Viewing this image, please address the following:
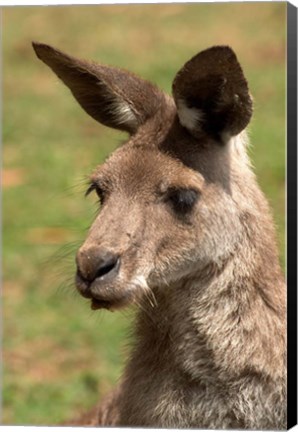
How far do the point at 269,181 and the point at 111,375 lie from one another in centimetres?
230

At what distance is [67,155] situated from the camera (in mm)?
10031

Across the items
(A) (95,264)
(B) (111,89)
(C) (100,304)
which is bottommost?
(C) (100,304)

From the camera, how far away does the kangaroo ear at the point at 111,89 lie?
14.8 ft

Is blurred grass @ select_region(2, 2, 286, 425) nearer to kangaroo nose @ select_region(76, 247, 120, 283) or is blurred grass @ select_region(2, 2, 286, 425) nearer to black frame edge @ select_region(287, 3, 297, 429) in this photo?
black frame edge @ select_region(287, 3, 297, 429)

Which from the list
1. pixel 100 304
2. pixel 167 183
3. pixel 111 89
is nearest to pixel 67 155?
pixel 111 89

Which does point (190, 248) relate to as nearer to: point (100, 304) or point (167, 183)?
point (167, 183)

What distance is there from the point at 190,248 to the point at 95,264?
40cm

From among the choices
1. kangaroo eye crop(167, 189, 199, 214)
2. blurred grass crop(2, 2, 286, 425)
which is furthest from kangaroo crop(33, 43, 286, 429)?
blurred grass crop(2, 2, 286, 425)

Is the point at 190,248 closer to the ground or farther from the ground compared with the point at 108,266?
farther from the ground

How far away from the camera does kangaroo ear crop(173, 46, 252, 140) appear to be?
162 inches

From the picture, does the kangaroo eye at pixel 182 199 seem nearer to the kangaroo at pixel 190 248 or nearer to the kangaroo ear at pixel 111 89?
the kangaroo at pixel 190 248

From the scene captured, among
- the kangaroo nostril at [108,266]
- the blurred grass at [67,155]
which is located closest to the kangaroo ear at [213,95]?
the kangaroo nostril at [108,266]

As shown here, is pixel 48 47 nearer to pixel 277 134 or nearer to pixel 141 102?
pixel 141 102

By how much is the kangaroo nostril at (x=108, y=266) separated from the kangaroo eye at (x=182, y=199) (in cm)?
31
